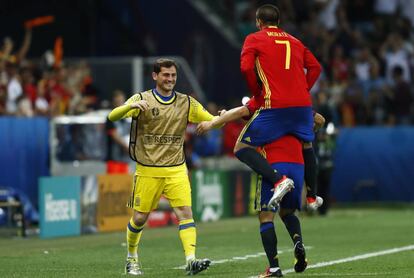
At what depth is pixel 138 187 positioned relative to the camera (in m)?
12.5

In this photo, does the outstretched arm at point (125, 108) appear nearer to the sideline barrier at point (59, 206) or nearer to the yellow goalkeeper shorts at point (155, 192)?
the yellow goalkeeper shorts at point (155, 192)

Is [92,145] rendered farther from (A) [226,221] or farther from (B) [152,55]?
(B) [152,55]

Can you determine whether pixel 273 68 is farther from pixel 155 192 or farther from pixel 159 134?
pixel 155 192

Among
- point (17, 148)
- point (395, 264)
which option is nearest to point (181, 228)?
point (395, 264)

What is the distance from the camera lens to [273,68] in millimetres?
11336

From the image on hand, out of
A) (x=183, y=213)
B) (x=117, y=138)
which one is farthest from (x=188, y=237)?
(x=117, y=138)

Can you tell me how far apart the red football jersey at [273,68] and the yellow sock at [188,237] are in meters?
1.65

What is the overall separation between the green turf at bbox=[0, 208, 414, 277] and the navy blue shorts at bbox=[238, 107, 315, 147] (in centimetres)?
143

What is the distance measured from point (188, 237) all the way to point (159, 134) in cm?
112

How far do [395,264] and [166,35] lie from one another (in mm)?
16918

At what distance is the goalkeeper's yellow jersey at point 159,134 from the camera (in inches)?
492

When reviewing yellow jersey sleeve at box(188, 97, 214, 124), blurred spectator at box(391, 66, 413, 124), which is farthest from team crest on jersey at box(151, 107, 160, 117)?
blurred spectator at box(391, 66, 413, 124)

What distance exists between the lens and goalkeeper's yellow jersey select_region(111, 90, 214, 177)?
1251 centimetres

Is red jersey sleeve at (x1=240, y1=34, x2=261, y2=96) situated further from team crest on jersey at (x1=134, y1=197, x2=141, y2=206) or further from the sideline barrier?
the sideline barrier
